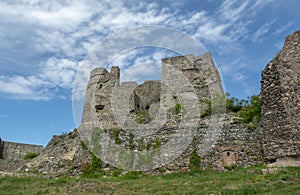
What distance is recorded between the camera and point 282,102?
42.7 ft

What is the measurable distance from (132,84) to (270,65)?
12297 millimetres

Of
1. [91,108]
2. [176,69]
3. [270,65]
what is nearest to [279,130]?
[270,65]

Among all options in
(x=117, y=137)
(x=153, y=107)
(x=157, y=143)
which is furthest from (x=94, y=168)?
(x=153, y=107)

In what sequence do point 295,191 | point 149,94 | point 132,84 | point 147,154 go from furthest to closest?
point 149,94 < point 132,84 < point 147,154 < point 295,191

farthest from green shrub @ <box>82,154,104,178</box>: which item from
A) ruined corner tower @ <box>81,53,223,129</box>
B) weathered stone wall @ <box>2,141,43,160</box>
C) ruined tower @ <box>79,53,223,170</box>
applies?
weathered stone wall @ <box>2,141,43,160</box>

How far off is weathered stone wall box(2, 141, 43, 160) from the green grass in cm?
1608

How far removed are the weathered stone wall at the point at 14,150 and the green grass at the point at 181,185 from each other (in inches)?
633

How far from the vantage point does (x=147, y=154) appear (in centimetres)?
1459

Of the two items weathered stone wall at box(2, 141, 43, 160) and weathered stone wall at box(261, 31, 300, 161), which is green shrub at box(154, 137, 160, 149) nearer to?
weathered stone wall at box(261, 31, 300, 161)

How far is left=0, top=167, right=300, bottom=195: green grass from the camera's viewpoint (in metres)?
8.72

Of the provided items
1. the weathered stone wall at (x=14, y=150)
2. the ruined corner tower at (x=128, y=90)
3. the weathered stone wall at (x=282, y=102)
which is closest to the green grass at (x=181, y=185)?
the weathered stone wall at (x=282, y=102)

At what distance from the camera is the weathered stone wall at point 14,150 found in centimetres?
2817

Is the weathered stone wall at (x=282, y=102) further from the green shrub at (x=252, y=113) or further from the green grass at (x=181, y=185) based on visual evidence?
the green grass at (x=181, y=185)

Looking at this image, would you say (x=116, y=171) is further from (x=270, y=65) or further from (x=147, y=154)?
(x=270, y=65)
